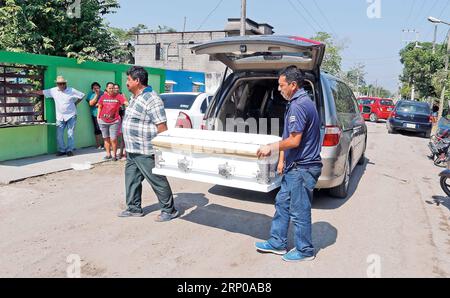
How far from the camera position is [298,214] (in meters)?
3.63

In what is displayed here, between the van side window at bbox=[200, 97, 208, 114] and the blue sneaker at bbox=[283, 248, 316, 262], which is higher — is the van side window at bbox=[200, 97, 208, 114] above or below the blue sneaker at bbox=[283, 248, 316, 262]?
above

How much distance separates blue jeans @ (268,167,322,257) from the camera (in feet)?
11.8

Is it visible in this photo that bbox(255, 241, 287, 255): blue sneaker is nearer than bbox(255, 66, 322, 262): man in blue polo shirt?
No

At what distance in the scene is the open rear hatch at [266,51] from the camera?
427 cm

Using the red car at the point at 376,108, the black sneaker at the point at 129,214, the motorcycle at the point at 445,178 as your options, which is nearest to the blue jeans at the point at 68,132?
the black sneaker at the point at 129,214

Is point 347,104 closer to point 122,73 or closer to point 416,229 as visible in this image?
point 416,229

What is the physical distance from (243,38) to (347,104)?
2721 millimetres

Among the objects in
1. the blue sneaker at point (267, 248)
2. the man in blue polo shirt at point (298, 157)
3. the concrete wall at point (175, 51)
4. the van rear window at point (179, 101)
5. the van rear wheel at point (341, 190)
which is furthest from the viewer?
the concrete wall at point (175, 51)

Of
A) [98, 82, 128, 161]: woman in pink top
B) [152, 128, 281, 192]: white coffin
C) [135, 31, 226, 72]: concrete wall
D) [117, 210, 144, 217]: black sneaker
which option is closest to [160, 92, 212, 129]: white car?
[98, 82, 128, 161]: woman in pink top

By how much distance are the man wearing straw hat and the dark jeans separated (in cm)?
422

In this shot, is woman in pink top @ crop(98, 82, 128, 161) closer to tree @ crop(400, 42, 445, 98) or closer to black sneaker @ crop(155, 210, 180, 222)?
black sneaker @ crop(155, 210, 180, 222)

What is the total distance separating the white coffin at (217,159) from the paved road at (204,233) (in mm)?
728

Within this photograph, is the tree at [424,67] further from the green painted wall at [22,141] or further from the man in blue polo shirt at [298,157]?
the man in blue polo shirt at [298,157]

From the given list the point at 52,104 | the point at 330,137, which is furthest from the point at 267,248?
the point at 52,104
